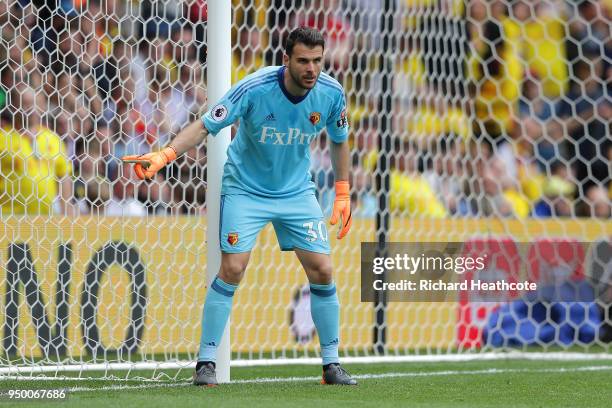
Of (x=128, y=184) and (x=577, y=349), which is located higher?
(x=128, y=184)

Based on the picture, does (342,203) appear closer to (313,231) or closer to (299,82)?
(313,231)

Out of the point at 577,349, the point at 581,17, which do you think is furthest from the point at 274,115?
→ the point at 581,17

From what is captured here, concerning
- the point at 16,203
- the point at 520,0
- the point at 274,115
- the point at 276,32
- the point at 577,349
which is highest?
the point at 520,0

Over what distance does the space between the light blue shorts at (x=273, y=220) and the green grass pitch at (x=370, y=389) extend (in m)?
0.66

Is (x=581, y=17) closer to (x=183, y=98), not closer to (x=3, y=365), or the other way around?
(x=183, y=98)

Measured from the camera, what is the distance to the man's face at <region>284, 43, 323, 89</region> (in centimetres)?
486

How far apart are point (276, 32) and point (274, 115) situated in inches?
97.2

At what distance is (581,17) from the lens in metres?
8.93

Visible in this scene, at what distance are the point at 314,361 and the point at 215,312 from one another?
6.78ft

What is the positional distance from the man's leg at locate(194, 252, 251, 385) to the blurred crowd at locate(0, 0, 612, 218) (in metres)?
1.42

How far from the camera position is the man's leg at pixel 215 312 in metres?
5.03

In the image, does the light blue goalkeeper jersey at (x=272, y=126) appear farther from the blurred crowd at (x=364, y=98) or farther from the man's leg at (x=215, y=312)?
the blurred crowd at (x=364, y=98)

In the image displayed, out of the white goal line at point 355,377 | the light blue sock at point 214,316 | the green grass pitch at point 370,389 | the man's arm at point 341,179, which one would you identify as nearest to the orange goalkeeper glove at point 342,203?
the man's arm at point 341,179

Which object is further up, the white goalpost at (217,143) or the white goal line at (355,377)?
the white goalpost at (217,143)
